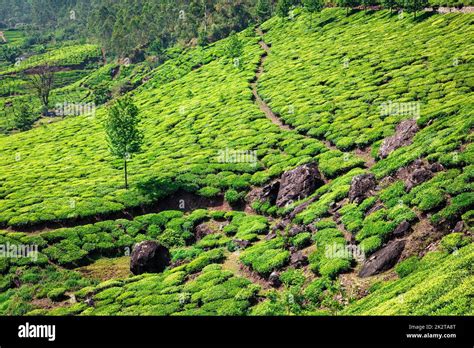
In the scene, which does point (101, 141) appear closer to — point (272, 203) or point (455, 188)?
point (272, 203)

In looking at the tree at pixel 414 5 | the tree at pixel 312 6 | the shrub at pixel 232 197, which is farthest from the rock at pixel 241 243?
the tree at pixel 312 6

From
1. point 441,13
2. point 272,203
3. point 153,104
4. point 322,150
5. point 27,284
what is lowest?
point 27,284

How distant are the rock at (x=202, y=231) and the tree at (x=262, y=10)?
11298 centimetres

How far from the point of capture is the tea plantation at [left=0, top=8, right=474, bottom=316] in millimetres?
28234

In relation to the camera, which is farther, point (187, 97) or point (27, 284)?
point (187, 97)

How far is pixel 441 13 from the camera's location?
87.1m

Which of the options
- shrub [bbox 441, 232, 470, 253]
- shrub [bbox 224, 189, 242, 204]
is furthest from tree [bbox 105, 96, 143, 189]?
shrub [bbox 441, 232, 470, 253]

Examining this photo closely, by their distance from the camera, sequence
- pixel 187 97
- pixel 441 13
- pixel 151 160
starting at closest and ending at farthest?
pixel 151 160
pixel 441 13
pixel 187 97

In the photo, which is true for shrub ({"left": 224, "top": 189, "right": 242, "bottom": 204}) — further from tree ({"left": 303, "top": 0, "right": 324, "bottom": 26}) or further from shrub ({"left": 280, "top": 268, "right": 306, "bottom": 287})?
tree ({"left": 303, "top": 0, "right": 324, "bottom": 26})

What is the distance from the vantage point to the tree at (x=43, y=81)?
151 meters

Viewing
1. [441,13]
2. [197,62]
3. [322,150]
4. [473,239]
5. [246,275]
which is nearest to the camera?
[473,239]

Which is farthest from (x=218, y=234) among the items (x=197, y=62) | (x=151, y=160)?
(x=197, y=62)

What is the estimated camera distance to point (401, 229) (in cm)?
2955

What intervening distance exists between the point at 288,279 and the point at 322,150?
25218 millimetres
